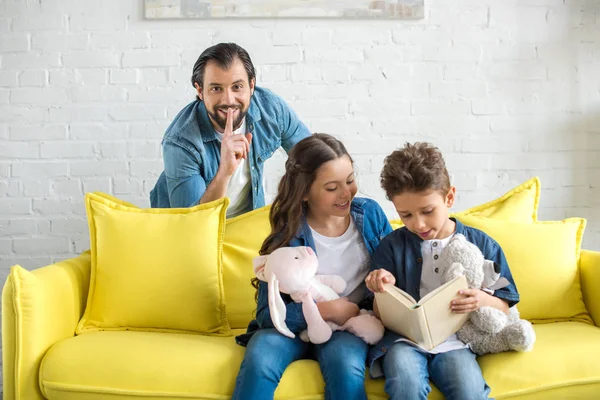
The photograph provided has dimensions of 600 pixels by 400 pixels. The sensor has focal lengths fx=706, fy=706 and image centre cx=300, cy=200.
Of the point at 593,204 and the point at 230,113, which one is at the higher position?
the point at 230,113

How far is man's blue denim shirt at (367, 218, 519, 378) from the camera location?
1947 millimetres

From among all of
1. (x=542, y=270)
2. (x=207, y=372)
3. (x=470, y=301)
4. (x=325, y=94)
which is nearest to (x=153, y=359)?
(x=207, y=372)

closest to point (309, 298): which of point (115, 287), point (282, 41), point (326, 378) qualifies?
point (326, 378)

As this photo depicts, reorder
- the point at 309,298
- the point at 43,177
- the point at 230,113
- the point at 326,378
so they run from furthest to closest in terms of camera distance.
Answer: the point at 43,177 → the point at 230,113 → the point at 309,298 → the point at 326,378

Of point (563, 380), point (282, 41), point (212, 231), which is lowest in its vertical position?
point (563, 380)

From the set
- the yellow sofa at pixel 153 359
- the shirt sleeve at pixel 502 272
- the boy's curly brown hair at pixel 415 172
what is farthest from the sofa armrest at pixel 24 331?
the shirt sleeve at pixel 502 272

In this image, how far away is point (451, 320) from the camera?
6.01ft

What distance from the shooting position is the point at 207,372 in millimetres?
1871

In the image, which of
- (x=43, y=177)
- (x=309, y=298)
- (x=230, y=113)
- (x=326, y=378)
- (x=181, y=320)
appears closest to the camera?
(x=326, y=378)

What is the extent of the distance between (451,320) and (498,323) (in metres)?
0.12

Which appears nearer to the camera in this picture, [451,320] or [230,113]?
[451,320]

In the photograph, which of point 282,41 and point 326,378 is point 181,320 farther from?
point 282,41

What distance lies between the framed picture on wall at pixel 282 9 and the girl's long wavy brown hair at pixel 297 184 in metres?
1.07

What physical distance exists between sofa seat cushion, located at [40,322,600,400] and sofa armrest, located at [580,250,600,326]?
26cm
